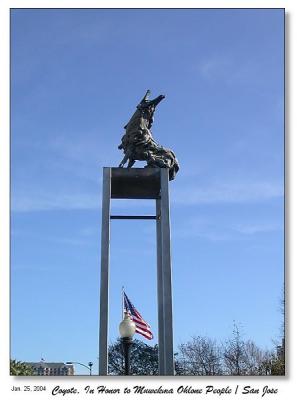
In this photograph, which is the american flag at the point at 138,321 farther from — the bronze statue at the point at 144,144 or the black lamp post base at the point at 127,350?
the black lamp post base at the point at 127,350

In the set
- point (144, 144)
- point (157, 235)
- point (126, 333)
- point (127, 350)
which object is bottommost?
point (127, 350)

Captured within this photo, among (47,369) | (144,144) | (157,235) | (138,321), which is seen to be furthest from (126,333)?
(47,369)

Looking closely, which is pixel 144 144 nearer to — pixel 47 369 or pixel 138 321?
pixel 138 321

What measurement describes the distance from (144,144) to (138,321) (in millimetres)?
5525

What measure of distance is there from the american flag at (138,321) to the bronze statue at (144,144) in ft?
13.8

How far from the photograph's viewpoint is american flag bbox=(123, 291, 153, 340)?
20.4 m

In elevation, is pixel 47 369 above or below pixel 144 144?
below

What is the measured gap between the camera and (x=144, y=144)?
21781 millimetres

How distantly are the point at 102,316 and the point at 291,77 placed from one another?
8.35 meters

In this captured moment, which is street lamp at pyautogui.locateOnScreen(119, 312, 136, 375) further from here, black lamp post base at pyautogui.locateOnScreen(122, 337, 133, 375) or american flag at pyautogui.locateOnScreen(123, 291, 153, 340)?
american flag at pyautogui.locateOnScreen(123, 291, 153, 340)

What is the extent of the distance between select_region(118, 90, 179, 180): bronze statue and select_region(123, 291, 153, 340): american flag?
420 cm

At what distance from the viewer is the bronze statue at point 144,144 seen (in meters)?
21.6

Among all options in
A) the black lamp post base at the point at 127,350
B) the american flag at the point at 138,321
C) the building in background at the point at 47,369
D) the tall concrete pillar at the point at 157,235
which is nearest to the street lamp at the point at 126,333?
the black lamp post base at the point at 127,350
